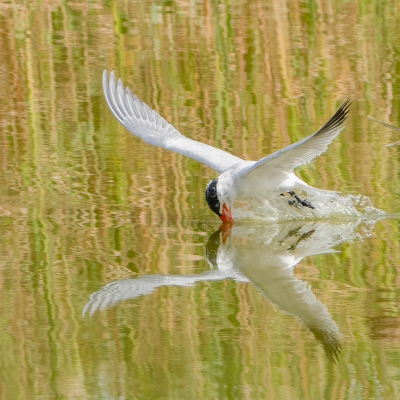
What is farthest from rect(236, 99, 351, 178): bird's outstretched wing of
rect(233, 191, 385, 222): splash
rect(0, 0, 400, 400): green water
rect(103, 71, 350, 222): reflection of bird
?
rect(0, 0, 400, 400): green water

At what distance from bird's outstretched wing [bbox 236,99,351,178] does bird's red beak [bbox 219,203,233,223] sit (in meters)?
0.30

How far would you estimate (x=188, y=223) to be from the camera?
8.12 m

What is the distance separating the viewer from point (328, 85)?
12016mm

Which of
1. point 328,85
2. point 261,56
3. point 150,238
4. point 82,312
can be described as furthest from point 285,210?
point 261,56

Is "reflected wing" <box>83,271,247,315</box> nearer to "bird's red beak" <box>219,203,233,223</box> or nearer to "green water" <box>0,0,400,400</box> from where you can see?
"green water" <box>0,0,400,400</box>

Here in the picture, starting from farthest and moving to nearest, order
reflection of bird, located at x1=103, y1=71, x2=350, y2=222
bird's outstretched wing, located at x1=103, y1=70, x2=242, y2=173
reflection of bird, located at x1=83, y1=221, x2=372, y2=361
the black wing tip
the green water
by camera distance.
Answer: bird's outstretched wing, located at x1=103, y1=70, x2=242, y2=173
reflection of bird, located at x1=103, y1=71, x2=350, y2=222
the black wing tip
reflection of bird, located at x1=83, y1=221, x2=372, y2=361
the green water

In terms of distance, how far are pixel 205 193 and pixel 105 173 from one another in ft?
3.99

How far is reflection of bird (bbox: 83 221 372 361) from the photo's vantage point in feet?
20.3

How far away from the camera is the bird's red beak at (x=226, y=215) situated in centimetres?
813

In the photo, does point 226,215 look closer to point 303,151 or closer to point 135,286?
point 303,151

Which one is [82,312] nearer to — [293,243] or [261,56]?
[293,243]

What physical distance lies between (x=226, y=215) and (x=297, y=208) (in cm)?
65

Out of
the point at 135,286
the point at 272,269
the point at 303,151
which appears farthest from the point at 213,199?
the point at 135,286

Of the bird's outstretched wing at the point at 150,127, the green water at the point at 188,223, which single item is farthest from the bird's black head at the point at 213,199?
the bird's outstretched wing at the point at 150,127
